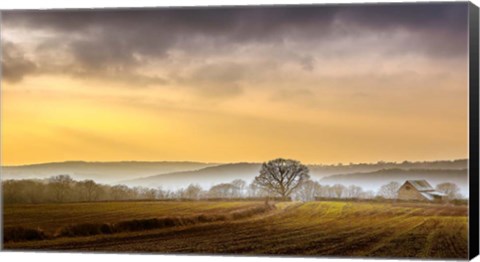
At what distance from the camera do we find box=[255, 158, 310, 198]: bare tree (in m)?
17.0

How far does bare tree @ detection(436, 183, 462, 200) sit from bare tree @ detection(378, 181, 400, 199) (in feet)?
1.58

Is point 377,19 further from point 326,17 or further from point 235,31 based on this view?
point 235,31

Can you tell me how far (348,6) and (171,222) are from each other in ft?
10.9

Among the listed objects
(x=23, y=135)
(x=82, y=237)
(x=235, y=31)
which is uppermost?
(x=235, y=31)

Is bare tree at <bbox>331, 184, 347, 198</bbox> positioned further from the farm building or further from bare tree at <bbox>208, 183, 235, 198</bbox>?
bare tree at <bbox>208, 183, 235, 198</bbox>

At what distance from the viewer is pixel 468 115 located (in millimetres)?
16422

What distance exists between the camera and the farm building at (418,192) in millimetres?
16625

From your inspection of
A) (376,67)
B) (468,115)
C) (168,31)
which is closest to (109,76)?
(168,31)

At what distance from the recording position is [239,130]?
17.2 meters

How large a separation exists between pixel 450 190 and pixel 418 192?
363 millimetres

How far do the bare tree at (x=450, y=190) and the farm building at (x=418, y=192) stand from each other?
5cm

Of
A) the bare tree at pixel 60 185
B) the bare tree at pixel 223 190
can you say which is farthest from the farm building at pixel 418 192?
the bare tree at pixel 60 185

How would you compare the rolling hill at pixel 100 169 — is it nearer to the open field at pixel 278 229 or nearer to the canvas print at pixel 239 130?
the canvas print at pixel 239 130

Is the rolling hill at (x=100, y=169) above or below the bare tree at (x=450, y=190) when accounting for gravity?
above
